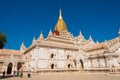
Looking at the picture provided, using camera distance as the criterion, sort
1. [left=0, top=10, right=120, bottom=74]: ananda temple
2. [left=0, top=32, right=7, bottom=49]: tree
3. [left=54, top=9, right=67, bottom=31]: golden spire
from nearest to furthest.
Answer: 1. [left=0, top=10, right=120, bottom=74]: ananda temple
2. [left=0, top=32, right=7, bottom=49]: tree
3. [left=54, top=9, right=67, bottom=31]: golden spire

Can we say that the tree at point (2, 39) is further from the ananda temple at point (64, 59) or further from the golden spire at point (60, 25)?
the golden spire at point (60, 25)

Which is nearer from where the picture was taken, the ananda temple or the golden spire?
the ananda temple

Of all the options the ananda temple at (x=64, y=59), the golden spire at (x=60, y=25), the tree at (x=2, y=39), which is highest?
the golden spire at (x=60, y=25)

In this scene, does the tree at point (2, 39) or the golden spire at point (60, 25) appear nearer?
the tree at point (2, 39)

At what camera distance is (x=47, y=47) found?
3500 cm

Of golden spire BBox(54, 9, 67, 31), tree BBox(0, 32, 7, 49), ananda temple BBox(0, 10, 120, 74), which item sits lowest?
ananda temple BBox(0, 10, 120, 74)

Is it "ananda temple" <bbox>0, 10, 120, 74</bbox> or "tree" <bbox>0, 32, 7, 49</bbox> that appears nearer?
"ananda temple" <bbox>0, 10, 120, 74</bbox>

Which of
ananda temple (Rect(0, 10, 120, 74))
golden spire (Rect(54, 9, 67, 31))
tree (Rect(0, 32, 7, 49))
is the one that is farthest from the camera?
golden spire (Rect(54, 9, 67, 31))

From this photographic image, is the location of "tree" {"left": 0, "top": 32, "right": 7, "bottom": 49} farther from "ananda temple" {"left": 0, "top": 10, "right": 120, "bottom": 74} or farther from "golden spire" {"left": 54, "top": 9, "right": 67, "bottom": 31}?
"golden spire" {"left": 54, "top": 9, "right": 67, "bottom": 31}

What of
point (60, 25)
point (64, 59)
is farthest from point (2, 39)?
point (64, 59)

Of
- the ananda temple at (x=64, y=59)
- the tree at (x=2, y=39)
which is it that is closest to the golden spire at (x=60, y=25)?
the ananda temple at (x=64, y=59)

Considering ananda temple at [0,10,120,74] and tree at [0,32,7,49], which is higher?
tree at [0,32,7,49]

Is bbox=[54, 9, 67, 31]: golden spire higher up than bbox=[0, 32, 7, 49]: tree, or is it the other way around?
bbox=[54, 9, 67, 31]: golden spire

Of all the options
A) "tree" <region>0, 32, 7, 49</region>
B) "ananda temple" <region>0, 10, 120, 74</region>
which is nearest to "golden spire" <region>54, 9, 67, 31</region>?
"ananda temple" <region>0, 10, 120, 74</region>
